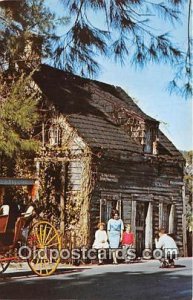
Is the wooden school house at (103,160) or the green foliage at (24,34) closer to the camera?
the wooden school house at (103,160)

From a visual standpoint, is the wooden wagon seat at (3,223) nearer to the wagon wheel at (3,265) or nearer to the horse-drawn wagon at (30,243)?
the horse-drawn wagon at (30,243)

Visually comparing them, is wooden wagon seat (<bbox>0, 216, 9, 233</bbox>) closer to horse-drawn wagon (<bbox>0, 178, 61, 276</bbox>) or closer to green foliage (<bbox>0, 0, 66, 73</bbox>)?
horse-drawn wagon (<bbox>0, 178, 61, 276</bbox>)

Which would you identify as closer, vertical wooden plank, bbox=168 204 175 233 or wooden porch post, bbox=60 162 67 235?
vertical wooden plank, bbox=168 204 175 233

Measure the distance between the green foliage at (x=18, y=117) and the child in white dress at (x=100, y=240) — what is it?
1.49 ft

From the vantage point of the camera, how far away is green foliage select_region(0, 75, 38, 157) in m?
2.40

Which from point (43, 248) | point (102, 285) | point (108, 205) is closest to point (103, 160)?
point (108, 205)

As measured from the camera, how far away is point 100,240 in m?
2.23

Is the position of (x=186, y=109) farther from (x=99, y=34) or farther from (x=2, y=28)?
(x=2, y=28)

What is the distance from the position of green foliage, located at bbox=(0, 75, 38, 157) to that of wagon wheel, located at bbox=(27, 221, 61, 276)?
1.15 feet

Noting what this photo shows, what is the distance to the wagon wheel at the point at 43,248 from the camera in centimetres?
225

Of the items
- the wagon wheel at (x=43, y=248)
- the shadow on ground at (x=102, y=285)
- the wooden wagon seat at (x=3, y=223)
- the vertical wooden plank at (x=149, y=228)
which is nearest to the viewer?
the shadow on ground at (x=102, y=285)

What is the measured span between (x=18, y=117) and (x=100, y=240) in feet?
2.13

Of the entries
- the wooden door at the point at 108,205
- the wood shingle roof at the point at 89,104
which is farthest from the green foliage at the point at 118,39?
the wooden door at the point at 108,205

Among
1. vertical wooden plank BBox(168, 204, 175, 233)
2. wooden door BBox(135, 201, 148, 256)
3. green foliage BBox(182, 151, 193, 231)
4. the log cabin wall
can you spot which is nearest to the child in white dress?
the log cabin wall
